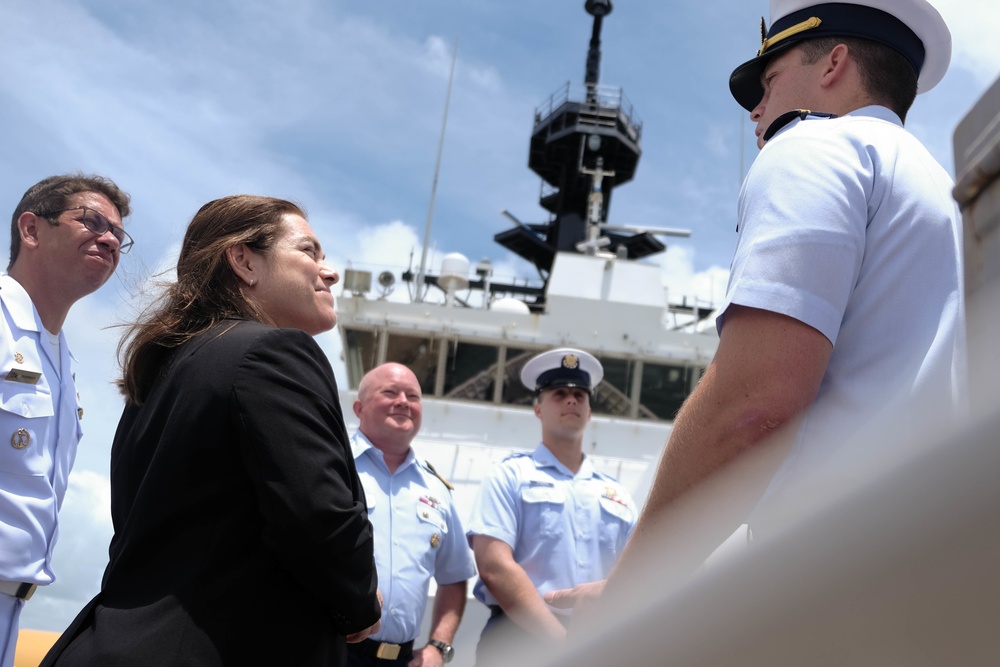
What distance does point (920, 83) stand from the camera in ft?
5.24

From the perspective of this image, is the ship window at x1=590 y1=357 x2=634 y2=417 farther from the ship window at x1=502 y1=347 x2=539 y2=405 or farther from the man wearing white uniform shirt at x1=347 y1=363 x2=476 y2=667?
the man wearing white uniform shirt at x1=347 y1=363 x2=476 y2=667

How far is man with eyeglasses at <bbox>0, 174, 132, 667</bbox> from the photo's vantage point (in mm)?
2332

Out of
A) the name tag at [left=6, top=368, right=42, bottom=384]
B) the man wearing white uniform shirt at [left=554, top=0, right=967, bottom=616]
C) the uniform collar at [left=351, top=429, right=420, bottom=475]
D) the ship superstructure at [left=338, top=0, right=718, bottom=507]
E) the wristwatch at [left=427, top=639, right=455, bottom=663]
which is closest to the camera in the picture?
the man wearing white uniform shirt at [left=554, top=0, right=967, bottom=616]

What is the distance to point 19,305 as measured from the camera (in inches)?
102

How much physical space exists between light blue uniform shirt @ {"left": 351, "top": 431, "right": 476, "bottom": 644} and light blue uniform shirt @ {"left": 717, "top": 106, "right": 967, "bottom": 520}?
2.51 meters

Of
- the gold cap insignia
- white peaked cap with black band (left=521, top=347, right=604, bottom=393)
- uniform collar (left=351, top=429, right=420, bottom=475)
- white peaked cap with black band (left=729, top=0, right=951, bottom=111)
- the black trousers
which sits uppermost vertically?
white peaked cap with black band (left=729, top=0, right=951, bottom=111)

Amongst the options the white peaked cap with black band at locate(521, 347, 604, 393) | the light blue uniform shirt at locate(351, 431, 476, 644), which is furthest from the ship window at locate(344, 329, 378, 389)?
the light blue uniform shirt at locate(351, 431, 476, 644)

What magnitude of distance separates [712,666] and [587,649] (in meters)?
0.06

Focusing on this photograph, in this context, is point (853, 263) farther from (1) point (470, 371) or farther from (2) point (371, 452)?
(1) point (470, 371)

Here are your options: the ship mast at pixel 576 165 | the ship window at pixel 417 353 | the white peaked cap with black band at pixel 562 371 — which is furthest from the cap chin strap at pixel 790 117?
the ship mast at pixel 576 165

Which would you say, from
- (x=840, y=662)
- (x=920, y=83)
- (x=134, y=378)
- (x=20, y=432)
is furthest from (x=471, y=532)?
(x=840, y=662)

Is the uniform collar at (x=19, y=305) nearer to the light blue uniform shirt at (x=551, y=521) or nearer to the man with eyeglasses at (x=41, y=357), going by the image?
the man with eyeglasses at (x=41, y=357)

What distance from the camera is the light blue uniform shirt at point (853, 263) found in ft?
3.79

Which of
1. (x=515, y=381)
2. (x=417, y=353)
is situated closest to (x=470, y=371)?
(x=515, y=381)
